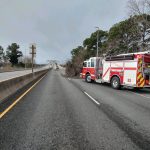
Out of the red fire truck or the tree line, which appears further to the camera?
the tree line

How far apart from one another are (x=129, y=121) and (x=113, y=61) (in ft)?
48.6

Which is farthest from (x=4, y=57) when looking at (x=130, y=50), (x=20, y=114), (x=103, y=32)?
(x=20, y=114)

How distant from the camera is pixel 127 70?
20.5m

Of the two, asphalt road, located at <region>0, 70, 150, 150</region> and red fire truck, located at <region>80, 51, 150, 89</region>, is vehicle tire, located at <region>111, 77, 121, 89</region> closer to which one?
red fire truck, located at <region>80, 51, 150, 89</region>

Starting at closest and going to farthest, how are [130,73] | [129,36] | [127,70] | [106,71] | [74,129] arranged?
[74,129] → [130,73] → [127,70] → [106,71] → [129,36]

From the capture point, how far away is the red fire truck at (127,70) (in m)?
19.6

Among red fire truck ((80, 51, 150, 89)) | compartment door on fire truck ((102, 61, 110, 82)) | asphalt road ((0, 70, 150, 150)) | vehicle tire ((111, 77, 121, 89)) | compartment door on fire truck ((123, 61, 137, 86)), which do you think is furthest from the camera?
compartment door on fire truck ((102, 61, 110, 82))

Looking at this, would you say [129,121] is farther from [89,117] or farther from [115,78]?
[115,78]

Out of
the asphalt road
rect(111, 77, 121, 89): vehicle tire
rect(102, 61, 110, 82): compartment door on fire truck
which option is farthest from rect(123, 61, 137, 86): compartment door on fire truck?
the asphalt road

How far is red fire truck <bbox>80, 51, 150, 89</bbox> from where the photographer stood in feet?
64.2

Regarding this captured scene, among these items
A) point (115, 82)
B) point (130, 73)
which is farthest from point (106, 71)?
point (130, 73)

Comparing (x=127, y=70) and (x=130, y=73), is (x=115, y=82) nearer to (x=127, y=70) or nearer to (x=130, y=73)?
(x=127, y=70)

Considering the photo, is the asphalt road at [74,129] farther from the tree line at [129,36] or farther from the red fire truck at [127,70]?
the tree line at [129,36]

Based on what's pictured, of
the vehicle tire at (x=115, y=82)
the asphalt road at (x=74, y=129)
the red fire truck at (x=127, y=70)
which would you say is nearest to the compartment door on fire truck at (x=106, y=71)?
the red fire truck at (x=127, y=70)
